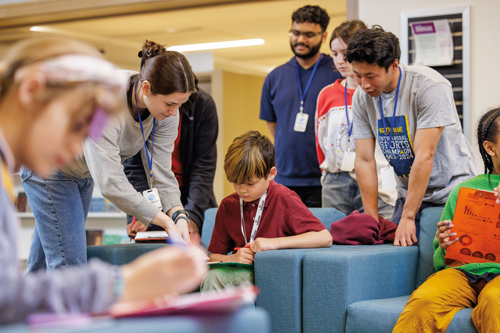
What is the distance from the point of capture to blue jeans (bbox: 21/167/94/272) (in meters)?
2.44

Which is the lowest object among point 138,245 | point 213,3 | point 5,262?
point 138,245

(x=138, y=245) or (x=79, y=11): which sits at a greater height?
(x=79, y=11)

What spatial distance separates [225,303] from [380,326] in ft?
4.79

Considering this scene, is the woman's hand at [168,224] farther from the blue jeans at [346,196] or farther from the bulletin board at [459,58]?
the bulletin board at [459,58]

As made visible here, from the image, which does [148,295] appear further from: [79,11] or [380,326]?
[79,11]

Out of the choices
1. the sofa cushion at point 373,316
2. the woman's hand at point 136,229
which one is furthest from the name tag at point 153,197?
→ the sofa cushion at point 373,316

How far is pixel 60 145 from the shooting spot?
95cm

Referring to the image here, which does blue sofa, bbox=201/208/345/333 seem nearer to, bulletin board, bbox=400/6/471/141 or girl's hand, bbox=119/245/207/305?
girl's hand, bbox=119/245/207/305

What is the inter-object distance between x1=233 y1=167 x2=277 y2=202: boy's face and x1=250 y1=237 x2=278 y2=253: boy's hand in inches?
8.3

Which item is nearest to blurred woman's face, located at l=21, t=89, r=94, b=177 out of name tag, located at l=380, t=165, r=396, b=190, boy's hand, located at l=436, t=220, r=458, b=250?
boy's hand, located at l=436, t=220, r=458, b=250

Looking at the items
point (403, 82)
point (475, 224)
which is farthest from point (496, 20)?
point (475, 224)

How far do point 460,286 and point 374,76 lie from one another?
93 centimetres

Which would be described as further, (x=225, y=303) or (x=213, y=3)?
(x=213, y=3)

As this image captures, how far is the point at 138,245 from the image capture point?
2.88 metres
